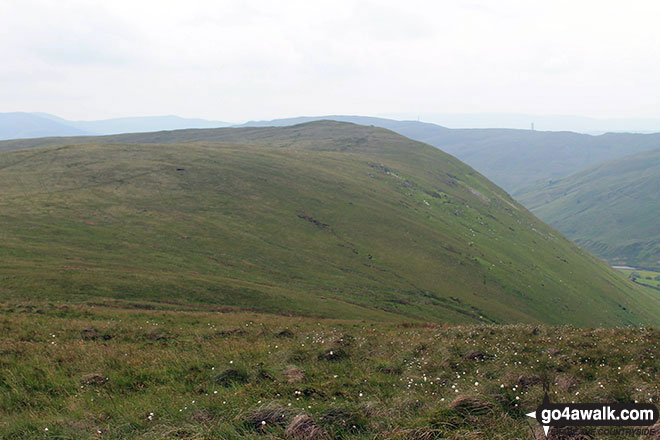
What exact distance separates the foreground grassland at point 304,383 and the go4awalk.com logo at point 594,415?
527 millimetres

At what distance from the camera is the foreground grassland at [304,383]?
27.1ft

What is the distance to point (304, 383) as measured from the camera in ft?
37.5

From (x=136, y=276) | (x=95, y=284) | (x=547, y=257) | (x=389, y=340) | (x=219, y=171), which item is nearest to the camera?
(x=389, y=340)

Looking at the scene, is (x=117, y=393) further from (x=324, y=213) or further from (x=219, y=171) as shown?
(x=219, y=171)

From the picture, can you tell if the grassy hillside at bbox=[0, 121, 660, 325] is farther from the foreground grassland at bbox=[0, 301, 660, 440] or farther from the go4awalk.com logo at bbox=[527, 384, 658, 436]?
the go4awalk.com logo at bbox=[527, 384, 658, 436]

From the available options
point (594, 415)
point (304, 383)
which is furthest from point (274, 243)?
point (594, 415)

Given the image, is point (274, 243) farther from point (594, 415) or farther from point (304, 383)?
point (594, 415)

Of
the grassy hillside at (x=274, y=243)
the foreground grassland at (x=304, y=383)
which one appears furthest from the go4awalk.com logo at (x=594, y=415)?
the grassy hillside at (x=274, y=243)

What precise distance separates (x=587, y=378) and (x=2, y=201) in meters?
97.0

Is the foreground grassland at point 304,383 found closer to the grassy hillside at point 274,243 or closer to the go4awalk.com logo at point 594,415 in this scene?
the go4awalk.com logo at point 594,415

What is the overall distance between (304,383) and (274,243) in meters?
68.8

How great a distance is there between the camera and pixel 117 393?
36.0 feet

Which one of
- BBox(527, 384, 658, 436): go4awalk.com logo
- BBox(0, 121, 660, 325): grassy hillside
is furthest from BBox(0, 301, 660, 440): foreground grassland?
BBox(0, 121, 660, 325): grassy hillside

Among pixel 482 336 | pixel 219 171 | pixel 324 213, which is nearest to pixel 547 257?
pixel 324 213
